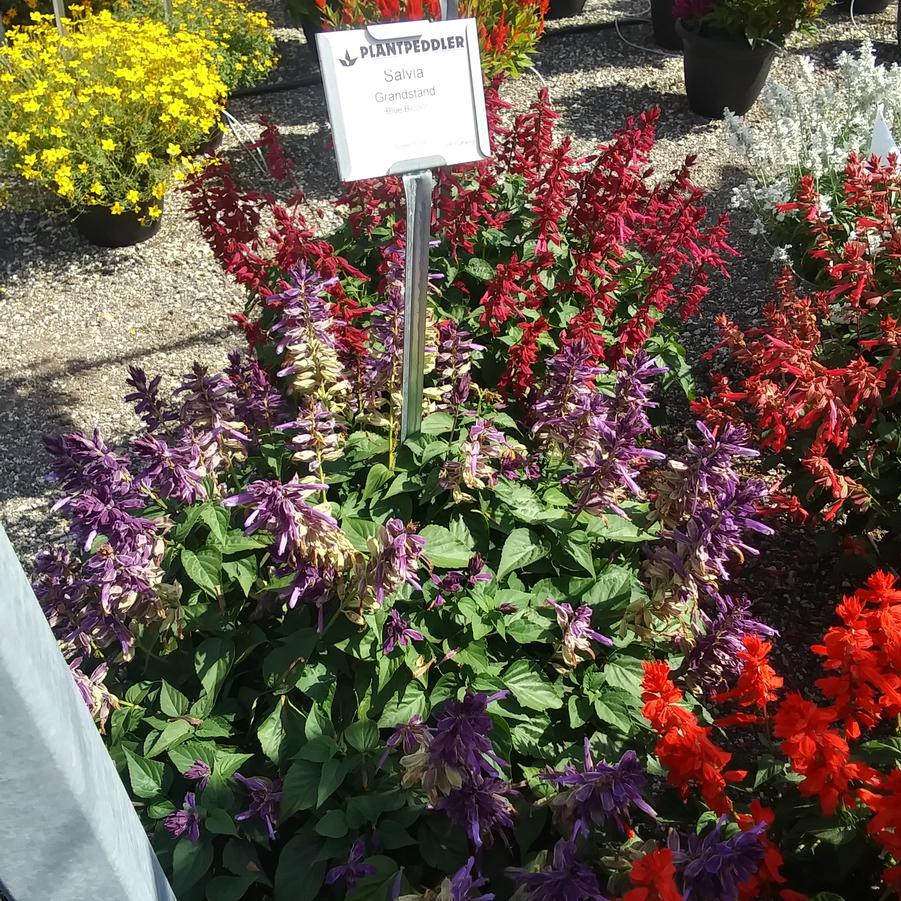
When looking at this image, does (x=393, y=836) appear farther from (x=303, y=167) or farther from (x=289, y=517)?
(x=303, y=167)

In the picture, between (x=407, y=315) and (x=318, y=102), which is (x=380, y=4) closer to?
(x=318, y=102)

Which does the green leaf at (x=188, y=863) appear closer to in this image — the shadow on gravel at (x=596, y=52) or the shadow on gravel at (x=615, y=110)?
the shadow on gravel at (x=615, y=110)

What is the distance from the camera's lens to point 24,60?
4.38 metres

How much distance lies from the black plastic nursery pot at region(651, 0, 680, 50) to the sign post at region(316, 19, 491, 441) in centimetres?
504

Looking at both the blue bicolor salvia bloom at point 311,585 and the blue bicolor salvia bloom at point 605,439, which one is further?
the blue bicolor salvia bloom at point 605,439

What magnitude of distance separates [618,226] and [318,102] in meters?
4.08

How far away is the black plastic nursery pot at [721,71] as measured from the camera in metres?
5.11

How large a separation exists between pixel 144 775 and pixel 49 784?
99 cm

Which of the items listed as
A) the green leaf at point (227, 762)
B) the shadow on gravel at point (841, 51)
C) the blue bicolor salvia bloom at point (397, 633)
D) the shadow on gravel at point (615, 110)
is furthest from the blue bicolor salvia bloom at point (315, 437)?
the shadow on gravel at point (841, 51)

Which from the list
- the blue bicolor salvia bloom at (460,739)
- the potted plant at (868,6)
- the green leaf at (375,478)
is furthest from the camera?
the potted plant at (868,6)

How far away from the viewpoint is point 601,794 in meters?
1.37

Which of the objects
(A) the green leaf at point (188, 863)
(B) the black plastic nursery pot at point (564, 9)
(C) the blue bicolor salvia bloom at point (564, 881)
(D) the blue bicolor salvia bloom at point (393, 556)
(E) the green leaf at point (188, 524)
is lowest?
(A) the green leaf at point (188, 863)

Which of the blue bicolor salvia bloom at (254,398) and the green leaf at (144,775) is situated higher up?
the blue bicolor salvia bloom at (254,398)

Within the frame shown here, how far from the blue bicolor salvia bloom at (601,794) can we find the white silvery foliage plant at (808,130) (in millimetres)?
2890
